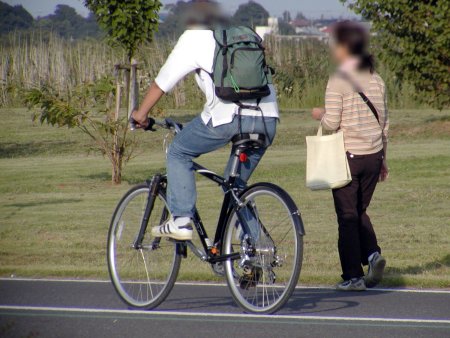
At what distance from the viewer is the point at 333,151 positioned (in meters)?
7.81

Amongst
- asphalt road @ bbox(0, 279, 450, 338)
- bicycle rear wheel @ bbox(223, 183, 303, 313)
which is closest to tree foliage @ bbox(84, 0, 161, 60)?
asphalt road @ bbox(0, 279, 450, 338)

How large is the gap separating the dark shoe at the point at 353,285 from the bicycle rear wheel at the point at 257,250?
3.59 feet

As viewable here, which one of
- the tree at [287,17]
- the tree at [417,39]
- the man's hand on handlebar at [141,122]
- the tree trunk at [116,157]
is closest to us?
the man's hand on handlebar at [141,122]

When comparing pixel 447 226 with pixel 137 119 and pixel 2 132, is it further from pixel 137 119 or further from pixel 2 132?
pixel 2 132

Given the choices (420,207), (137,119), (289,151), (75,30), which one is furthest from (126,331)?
(75,30)

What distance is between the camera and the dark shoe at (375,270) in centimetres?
802

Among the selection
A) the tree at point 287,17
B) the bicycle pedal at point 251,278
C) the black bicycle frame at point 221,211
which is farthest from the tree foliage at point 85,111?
the tree at point 287,17

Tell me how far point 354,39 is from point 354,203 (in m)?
1.23

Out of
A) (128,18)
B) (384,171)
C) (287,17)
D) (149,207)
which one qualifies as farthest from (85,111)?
(287,17)

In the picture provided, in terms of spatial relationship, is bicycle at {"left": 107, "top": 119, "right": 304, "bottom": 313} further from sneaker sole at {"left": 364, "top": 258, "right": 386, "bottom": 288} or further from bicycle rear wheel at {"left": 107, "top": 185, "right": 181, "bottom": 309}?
sneaker sole at {"left": 364, "top": 258, "right": 386, "bottom": 288}

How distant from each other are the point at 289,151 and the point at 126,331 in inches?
635

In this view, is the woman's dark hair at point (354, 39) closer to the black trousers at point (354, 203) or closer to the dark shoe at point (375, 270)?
the black trousers at point (354, 203)

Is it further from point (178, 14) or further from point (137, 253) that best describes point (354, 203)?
point (178, 14)

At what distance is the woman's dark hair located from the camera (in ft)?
25.7
